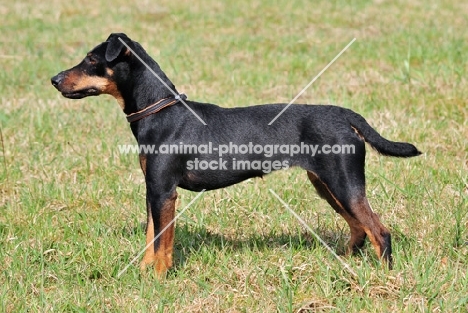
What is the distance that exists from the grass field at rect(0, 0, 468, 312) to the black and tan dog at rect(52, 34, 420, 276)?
14.8 inches

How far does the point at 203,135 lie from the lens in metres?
4.87

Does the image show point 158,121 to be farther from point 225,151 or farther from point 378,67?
point 378,67

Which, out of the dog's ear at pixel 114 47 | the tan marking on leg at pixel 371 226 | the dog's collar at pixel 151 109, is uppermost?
the dog's ear at pixel 114 47

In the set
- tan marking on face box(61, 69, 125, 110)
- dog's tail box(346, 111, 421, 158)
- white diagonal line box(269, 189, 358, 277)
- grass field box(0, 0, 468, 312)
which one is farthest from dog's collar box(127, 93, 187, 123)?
white diagonal line box(269, 189, 358, 277)

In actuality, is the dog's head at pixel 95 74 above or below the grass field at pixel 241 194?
above

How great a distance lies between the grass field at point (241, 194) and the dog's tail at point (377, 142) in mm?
707

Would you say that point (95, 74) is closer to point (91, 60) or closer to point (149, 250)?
point (91, 60)

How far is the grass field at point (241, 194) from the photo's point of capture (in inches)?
174

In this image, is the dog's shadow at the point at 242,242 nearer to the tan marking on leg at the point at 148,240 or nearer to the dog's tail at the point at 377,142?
the tan marking on leg at the point at 148,240

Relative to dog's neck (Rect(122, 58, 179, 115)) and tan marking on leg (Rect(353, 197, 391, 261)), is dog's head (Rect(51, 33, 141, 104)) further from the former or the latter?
tan marking on leg (Rect(353, 197, 391, 261))

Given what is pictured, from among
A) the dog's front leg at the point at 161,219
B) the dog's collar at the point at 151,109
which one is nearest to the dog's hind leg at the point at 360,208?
the dog's front leg at the point at 161,219

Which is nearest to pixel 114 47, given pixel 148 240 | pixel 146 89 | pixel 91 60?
pixel 91 60

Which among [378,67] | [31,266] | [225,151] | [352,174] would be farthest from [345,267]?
[378,67]

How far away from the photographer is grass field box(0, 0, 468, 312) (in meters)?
4.43
